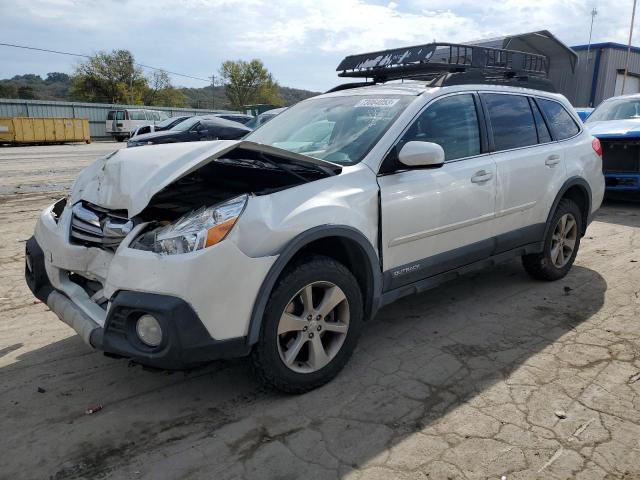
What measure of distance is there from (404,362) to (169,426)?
1.49 metres

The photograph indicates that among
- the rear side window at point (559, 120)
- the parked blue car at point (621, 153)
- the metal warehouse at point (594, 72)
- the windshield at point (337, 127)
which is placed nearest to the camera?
the windshield at point (337, 127)

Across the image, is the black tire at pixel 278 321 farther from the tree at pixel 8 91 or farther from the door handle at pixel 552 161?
the tree at pixel 8 91

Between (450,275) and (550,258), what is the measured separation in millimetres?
1525

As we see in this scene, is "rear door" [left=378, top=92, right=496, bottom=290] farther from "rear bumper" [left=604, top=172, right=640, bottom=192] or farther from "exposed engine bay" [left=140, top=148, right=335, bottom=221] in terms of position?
"rear bumper" [left=604, top=172, right=640, bottom=192]

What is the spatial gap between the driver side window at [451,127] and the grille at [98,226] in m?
1.79

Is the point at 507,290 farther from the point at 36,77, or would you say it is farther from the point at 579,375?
the point at 36,77

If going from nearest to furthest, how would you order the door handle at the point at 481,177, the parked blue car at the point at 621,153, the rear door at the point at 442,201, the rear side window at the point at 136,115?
the rear door at the point at 442,201, the door handle at the point at 481,177, the parked blue car at the point at 621,153, the rear side window at the point at 136,115

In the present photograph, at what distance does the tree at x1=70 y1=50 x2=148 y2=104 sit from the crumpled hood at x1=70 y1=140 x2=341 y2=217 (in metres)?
62.8

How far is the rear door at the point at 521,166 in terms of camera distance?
4.12 m

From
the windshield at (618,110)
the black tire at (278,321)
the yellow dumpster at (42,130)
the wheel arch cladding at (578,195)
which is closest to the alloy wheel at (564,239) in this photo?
the wheel arch cladding at (578,195)

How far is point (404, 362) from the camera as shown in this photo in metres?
3.38

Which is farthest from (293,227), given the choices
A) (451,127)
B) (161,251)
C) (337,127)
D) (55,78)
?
(55,78)

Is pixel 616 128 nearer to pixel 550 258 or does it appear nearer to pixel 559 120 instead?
pixel 559 120

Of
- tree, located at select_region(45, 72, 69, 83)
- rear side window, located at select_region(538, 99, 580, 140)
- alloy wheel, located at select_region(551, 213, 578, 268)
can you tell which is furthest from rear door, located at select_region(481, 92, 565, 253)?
tree, located at select_region(45, 72, 69, 83)
